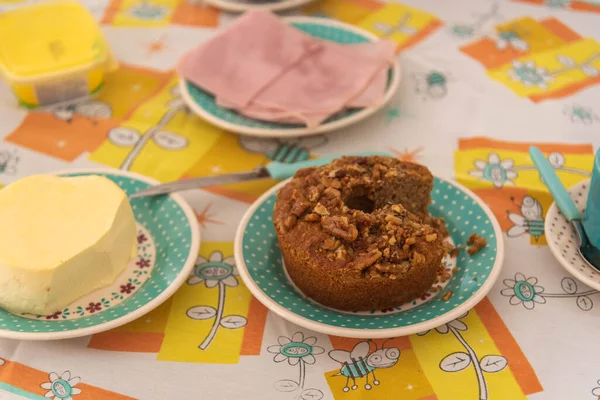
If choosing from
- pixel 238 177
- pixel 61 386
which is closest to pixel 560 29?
pixel 238 177

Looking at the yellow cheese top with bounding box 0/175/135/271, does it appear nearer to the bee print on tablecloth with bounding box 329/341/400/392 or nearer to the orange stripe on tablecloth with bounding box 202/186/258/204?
the orange stripe on tablecloth with bounding box 202/186/258/204

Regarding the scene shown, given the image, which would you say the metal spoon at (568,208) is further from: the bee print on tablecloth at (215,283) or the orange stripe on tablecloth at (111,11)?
the orange stripe on tablecloth at (111,11)

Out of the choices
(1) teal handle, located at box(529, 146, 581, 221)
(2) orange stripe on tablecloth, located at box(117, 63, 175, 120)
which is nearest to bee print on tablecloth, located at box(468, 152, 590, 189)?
(1) teal handle, located at box(529, 146, 581, 221)

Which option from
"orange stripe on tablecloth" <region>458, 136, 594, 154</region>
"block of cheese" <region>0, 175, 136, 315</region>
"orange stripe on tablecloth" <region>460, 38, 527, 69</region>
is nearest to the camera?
"block of cheese" <region>0, 175, 136, 315</region>

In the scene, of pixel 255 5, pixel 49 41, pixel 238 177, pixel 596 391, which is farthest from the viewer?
pixel 255 5

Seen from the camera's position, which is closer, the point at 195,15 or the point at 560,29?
the point at 560,29

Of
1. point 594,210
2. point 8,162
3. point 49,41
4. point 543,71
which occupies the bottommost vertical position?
point 8,162

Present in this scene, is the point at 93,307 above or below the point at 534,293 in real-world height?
below

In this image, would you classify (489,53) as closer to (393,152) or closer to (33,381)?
(393,152)
